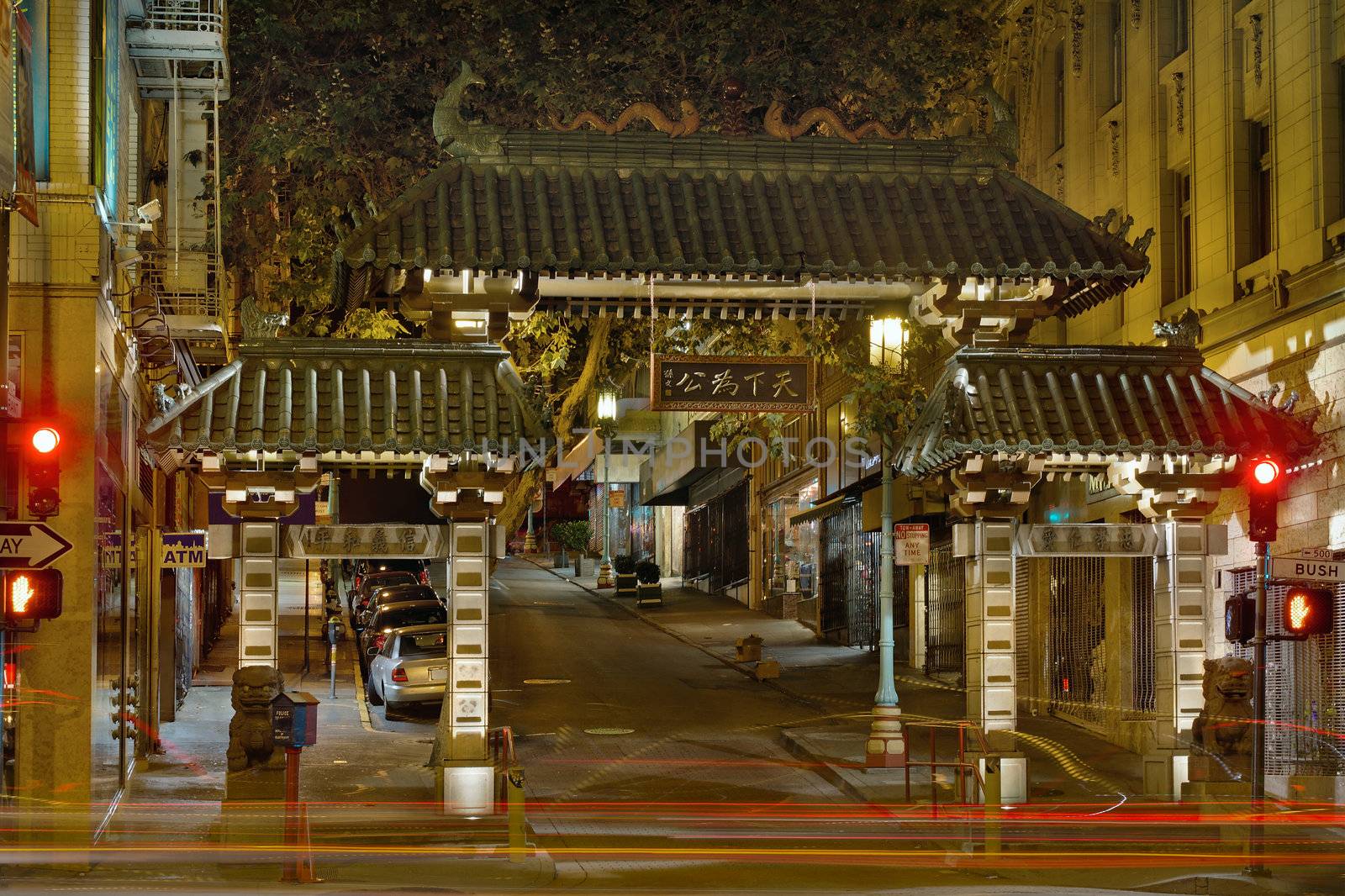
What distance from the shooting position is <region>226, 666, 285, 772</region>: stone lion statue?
16422 millimetres

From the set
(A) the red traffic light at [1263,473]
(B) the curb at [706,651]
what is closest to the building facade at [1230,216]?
(A) the red traffic light at [1263,473]

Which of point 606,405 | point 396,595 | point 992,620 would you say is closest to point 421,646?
point 606,405

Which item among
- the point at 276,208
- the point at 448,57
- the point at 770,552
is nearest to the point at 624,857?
the point at 448,57

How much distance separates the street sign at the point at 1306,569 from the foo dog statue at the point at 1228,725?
1602 mm

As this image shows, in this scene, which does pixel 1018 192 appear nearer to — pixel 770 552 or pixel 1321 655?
pixel 1321 655

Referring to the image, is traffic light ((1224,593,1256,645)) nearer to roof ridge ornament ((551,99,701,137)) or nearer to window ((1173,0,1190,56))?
roof ridge ornament ((551,99,701,137))

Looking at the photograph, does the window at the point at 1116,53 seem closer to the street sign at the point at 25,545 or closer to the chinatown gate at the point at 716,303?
the chinatown gate at the point at 716,303

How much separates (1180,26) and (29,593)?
17.9m

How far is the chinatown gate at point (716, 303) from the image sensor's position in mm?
16938

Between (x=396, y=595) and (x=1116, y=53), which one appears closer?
(x=1116, y=53)

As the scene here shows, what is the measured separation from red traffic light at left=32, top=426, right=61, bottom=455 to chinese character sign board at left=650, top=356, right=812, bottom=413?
5686 millimetres

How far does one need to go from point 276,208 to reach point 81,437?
12.3 m

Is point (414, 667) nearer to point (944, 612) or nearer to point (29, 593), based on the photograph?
point (944, 612)

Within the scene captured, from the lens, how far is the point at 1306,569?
15.7m
